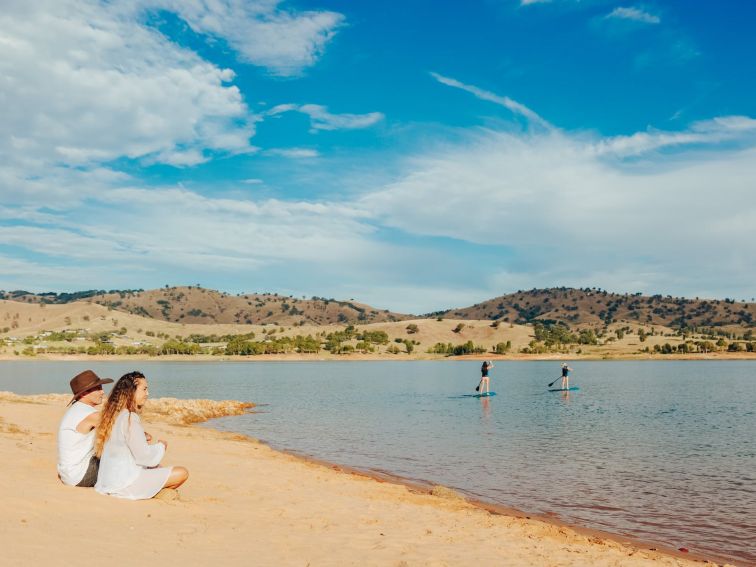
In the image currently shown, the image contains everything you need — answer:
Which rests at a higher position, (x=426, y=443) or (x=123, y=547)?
(x=123, y=547)

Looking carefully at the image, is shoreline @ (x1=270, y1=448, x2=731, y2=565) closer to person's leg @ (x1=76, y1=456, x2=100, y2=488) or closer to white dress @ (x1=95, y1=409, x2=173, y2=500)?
white dress @ (x1=95, y1=409, x2=173, y2=500)

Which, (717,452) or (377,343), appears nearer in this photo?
(717,452)

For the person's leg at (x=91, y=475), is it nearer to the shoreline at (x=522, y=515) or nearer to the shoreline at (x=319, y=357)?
the shoreline at (x=522, y=515)

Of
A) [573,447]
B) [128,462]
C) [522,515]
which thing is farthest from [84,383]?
[573,447]

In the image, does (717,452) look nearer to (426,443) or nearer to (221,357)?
(426,443)

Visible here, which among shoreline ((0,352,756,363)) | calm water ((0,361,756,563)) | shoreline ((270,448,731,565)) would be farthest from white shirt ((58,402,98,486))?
shoreline ((0,352,756,363))

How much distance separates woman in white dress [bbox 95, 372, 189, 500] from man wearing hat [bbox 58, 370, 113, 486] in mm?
377

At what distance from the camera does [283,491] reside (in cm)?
1573

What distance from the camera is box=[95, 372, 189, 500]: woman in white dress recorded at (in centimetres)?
1083

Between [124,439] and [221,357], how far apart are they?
154517 mm

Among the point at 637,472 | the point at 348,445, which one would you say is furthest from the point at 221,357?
the point at 637,472

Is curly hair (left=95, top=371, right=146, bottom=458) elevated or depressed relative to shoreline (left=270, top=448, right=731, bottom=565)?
elevated

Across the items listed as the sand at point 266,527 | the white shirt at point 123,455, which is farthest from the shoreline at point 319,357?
the white shirt at point 123,455

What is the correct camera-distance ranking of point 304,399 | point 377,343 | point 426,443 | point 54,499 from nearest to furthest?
point 54,499 < point 426,443 < point 304,399 < point 377,343
